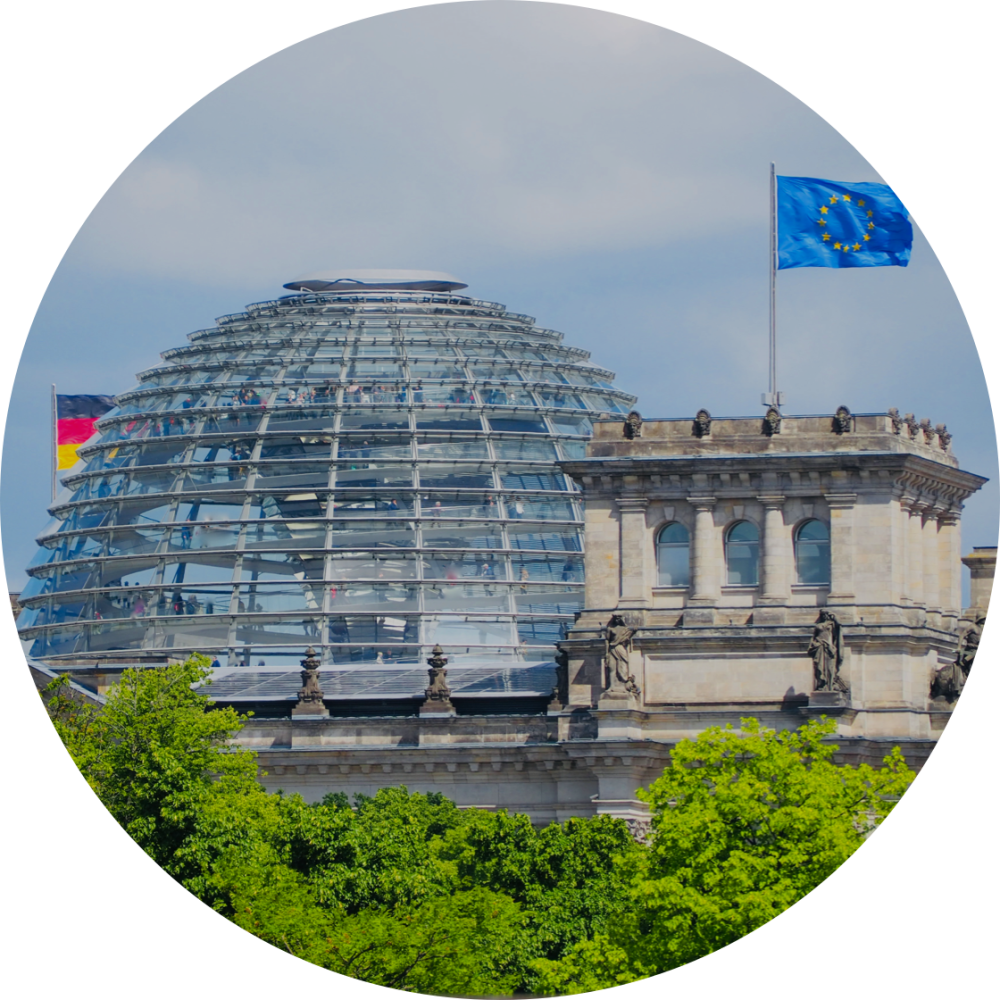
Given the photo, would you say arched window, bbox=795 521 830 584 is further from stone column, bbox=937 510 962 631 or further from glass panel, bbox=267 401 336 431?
glass panel, bbox=267 401 336 431

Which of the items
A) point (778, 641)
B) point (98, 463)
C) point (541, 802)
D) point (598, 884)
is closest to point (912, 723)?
point (778, 641)

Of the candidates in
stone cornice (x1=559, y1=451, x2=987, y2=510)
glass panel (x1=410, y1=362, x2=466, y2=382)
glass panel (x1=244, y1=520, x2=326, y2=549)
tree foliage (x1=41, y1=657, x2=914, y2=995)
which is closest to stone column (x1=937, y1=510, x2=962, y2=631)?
stone cornice (x1=559, y1=451, x2=987, y2=510)

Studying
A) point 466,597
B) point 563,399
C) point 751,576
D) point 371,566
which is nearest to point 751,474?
point 751,576

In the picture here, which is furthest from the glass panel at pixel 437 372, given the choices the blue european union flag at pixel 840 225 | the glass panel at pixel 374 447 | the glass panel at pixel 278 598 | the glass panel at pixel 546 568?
the blue european union flag at pixel 840 225

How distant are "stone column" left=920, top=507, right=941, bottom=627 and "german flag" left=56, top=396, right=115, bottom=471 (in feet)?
156

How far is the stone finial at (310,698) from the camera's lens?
95.8 m

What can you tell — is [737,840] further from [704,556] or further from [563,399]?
[563,399]

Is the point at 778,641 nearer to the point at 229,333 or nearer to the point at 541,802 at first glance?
the point at 541,802

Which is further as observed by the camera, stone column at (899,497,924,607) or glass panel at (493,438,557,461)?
glass panel at (493,438,557,461)

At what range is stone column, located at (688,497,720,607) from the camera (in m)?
91.4

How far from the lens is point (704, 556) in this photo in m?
91.7

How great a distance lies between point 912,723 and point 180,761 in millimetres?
22651

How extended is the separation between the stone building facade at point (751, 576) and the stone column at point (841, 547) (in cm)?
4

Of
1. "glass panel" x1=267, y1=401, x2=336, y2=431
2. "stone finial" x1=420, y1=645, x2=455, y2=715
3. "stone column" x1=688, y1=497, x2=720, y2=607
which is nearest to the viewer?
"stone column" x1=688, y1=497, x2=720, y2=607
